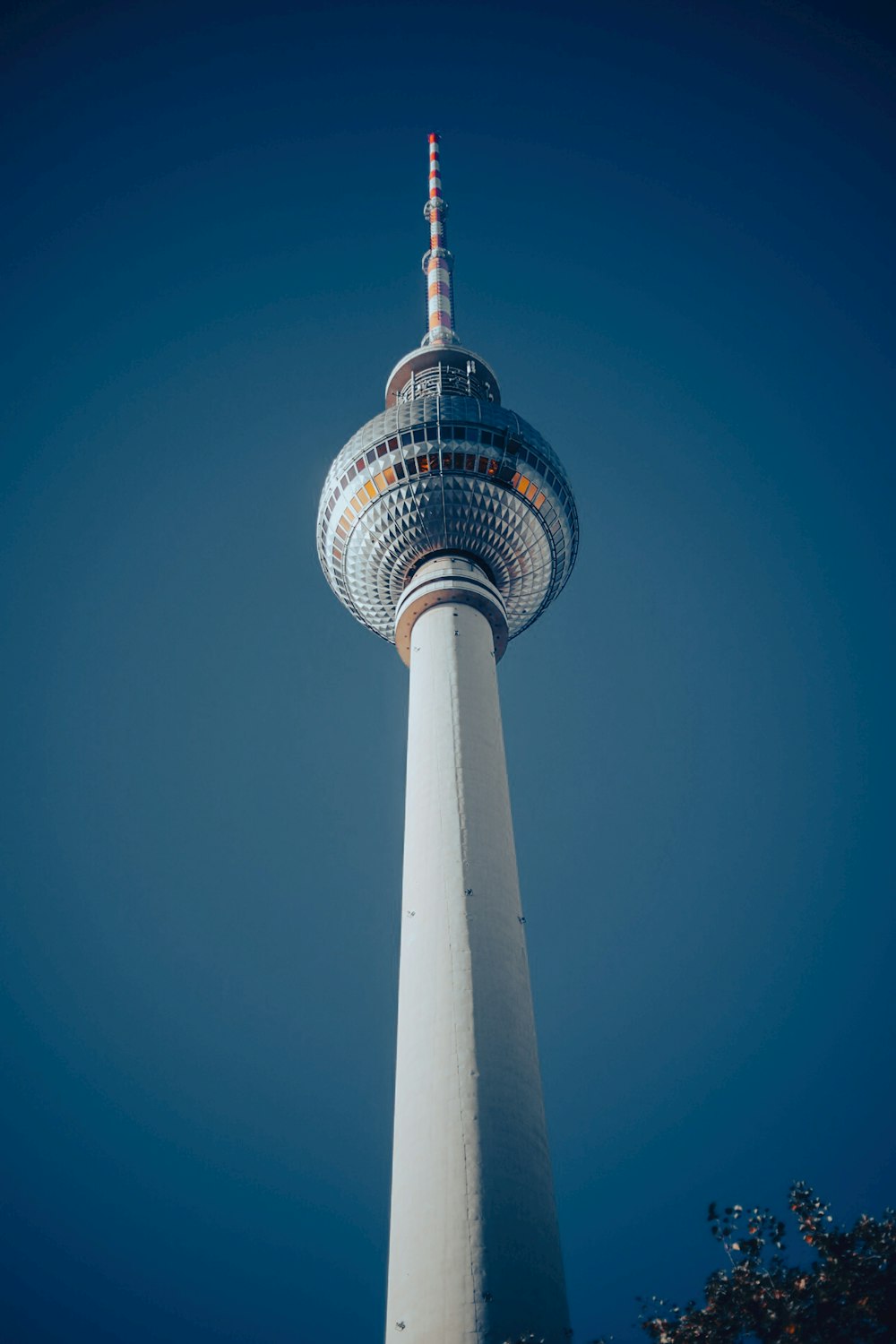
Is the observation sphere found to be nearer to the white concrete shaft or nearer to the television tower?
the television tower

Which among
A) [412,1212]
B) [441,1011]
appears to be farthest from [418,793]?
[412,1212]

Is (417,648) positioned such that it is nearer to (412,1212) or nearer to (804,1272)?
(412,1212)

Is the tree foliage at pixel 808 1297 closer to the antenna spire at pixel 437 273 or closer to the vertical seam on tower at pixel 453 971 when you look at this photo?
the vertical seam on tower at pixel 453 971

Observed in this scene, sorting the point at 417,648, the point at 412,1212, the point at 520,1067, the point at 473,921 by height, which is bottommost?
the point at 412,1212

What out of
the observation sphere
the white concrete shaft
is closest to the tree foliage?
the white concrete shaft

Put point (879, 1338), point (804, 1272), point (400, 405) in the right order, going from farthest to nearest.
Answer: point (400, 405) < point (804, 1272) < point (879, 1338)

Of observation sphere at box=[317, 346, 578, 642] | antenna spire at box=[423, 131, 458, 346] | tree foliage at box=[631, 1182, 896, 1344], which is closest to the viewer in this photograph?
tree foliage at box=[631, 1182, 896, 1344]

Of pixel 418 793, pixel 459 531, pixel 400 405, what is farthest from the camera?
pixel 400 405

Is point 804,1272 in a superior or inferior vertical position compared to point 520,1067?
inferior
